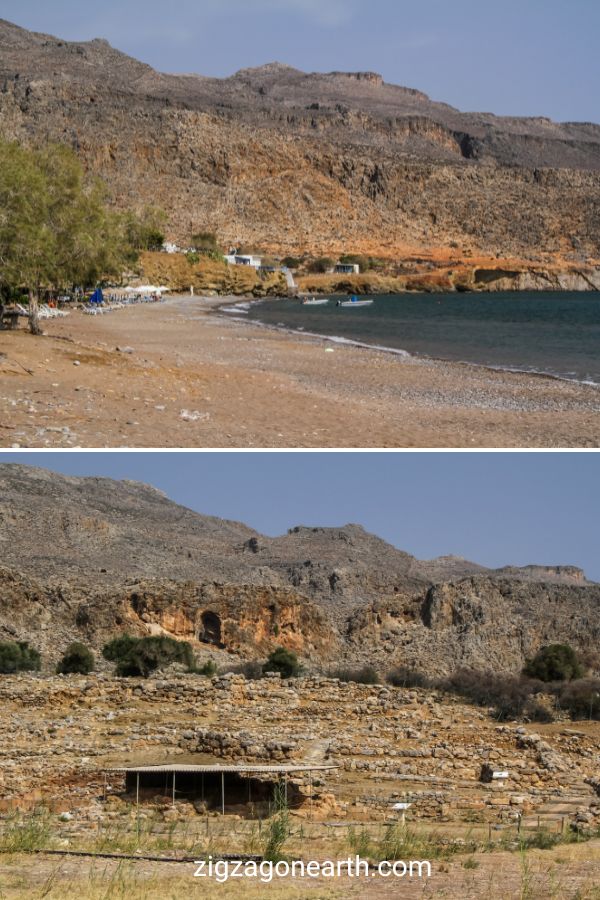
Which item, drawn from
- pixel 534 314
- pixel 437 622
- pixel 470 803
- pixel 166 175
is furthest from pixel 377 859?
pixel 166 175

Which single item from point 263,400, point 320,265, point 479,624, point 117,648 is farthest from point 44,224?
point 320,265

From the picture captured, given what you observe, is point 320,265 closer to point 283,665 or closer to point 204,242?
point 204,242

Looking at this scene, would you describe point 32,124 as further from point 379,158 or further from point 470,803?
point 470,803

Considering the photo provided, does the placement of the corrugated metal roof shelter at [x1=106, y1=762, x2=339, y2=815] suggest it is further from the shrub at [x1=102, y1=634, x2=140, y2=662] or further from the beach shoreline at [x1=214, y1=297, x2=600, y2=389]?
the beach shoreline at [x1=214, y1=297, x2=600, y2=389]

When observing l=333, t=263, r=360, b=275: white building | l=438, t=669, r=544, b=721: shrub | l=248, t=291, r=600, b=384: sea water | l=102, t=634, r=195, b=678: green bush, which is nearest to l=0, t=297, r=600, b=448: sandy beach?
l=248, t=291, r=600, b=384: sea water

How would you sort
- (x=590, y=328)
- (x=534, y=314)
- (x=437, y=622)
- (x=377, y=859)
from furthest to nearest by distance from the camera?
(x=534, y=314)
(x=590, y=328)
(x=437, y=622)
(x=377, y=859)

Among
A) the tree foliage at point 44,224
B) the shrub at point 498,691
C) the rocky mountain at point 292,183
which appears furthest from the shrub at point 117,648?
the rocky mountain at point 292,183
